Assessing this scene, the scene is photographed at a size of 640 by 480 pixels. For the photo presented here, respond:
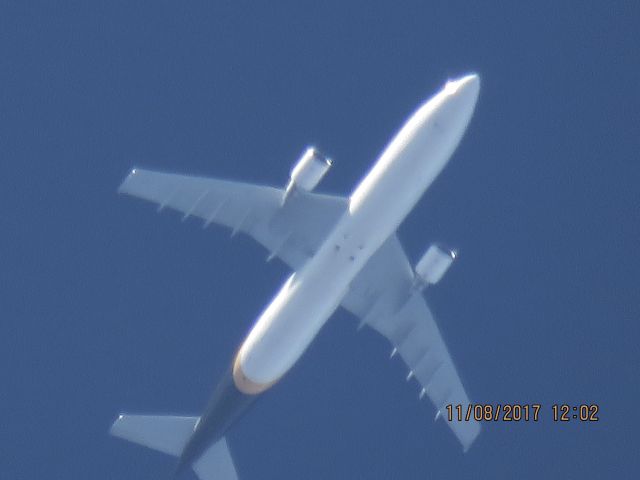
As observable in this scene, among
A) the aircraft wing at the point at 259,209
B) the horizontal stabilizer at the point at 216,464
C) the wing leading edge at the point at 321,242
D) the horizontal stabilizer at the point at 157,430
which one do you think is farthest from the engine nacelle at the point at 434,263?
A: the horizontal stabilizer at the point at 157,430

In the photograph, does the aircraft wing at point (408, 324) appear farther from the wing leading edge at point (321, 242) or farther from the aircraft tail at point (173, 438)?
the aircraft tail at point (173, 438)

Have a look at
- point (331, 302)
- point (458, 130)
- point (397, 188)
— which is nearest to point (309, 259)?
point (331, 302)

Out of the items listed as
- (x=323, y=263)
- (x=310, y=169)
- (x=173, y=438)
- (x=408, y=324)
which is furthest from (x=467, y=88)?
(x=173, y=438)

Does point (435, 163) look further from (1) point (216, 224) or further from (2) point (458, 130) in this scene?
(1) point (216, 224)

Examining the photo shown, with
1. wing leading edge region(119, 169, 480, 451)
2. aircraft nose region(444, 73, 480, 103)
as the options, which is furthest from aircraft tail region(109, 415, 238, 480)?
aircraft nose region(444, 73, 480, 103)

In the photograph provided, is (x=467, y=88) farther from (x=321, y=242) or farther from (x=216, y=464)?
(x=216, y=464)

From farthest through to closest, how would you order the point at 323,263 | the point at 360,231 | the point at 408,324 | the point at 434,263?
1. the point at 408,324
2. the point at 434,263
3. the point at 323,263
4. the point at 360,231

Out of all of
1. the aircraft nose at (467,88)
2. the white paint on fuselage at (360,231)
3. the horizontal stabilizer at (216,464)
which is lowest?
the horizontal stabilizer at (216,464)
